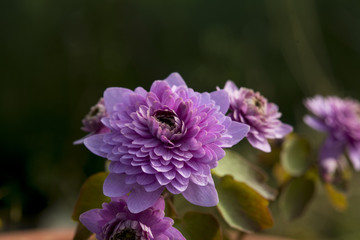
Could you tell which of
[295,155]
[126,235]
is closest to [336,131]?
[295,155]

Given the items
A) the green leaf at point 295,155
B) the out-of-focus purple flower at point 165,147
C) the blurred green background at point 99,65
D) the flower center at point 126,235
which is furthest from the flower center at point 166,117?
the blurred green background at point 99,65

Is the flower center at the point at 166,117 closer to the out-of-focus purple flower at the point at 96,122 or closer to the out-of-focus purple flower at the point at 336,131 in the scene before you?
the out-of-focus purple flower at the point at 96,122

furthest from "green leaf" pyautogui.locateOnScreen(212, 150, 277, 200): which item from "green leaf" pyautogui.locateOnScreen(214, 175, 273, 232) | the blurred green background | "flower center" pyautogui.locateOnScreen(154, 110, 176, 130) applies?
the blurred green background

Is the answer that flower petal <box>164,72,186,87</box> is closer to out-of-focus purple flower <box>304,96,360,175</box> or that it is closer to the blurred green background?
out-of-focus purple flower <box>304,96,360,175</box>

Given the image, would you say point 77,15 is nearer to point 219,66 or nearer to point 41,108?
point 41,108

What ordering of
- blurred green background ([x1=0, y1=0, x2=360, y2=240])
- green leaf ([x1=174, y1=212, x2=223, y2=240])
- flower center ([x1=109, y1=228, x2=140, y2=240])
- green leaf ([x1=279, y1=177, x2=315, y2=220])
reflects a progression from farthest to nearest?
blurred green background ([x1=0, y1=0, x2=360, y2=240]) < green leaf ([x1=279, y1=177, x2=315, y2=220]) < green leaf ([x1=174, y1=212, x2=223, y2=240]) < flower center ([x1=109, y1=228, x2=140, y2=240])

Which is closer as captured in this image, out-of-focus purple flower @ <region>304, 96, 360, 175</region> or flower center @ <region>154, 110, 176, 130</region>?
flower center @ <region>154, 110, 176, 130</region>
